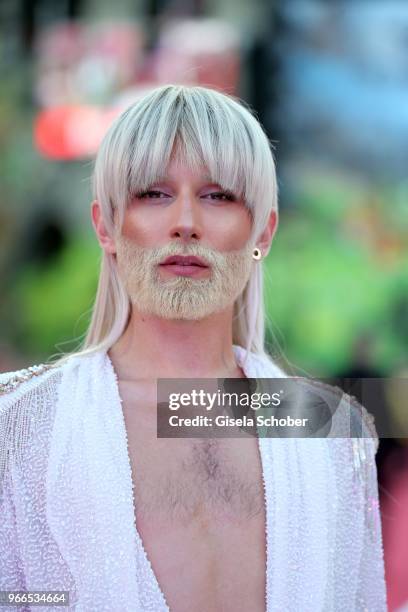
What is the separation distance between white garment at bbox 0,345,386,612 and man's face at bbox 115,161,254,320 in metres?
0.20

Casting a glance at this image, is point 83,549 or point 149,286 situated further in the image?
point 149,286

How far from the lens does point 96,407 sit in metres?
1.91

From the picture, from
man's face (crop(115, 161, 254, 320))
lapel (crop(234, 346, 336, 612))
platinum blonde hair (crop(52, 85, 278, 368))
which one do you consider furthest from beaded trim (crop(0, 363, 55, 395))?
lapel (crop(234, 346, 336, 612))

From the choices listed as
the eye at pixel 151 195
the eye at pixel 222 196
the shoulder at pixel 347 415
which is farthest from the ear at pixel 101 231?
the shoulder at pixel 347 415

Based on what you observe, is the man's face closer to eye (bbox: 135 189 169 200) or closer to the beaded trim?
eye (bbox: 135 189 169 200)

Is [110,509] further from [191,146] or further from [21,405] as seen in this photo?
[191,146]

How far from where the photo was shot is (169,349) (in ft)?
6.60

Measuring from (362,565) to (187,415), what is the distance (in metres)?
0.47

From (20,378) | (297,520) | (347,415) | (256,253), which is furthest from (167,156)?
(297,520)

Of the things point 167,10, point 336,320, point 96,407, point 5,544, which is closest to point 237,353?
point 96,407

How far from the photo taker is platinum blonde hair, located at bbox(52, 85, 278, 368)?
6.34ft

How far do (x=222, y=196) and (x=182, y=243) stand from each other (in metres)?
0.14

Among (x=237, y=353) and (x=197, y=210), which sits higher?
(x=197, y=210)

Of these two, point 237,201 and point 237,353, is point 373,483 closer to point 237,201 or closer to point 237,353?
point 237,353
